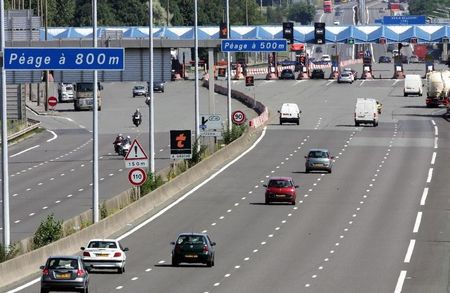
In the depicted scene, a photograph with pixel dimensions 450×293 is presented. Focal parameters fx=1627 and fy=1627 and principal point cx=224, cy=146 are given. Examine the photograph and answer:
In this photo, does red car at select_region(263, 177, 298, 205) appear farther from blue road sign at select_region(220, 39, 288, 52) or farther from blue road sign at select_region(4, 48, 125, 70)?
blue road sign at select_region(220, 39, 288, 52)

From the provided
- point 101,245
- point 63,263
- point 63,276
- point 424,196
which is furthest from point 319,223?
point 63,276

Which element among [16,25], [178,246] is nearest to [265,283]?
[178,246]

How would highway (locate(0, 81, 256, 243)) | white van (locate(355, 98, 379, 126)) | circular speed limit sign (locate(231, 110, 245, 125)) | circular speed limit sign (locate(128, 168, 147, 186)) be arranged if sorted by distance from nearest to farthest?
1. circular speed limit sign (locate(128, 168, 147, 186))
2. highway (locate(0, 81, 256, 243))
3. circular speed limit sign (locate(231, 110, 245, 125))
4. white van (locate(355, 98, 379, 126))

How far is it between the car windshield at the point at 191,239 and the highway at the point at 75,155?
980 cm

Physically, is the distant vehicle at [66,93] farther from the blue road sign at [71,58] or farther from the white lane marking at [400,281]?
the white lane marking at [400,281]

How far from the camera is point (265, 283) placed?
51750 mm

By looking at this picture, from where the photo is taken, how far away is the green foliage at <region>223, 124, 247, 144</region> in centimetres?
10525

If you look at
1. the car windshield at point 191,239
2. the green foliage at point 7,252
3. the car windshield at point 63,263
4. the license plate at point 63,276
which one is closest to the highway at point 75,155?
the green foliage at point 7,252

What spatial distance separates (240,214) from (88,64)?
14411mm

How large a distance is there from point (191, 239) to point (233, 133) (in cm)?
5075

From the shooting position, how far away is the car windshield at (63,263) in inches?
1811

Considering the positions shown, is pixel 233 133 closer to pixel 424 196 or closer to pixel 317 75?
pixel 424 196

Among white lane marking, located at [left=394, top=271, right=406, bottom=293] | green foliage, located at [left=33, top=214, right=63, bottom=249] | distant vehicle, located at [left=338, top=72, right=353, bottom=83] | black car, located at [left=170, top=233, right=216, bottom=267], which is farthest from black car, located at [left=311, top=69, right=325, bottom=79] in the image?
white lane marking, located at [left=394, top=271, right=406, bottom=293]

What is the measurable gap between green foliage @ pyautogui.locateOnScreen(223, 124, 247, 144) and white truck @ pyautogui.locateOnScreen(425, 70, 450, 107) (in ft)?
125
